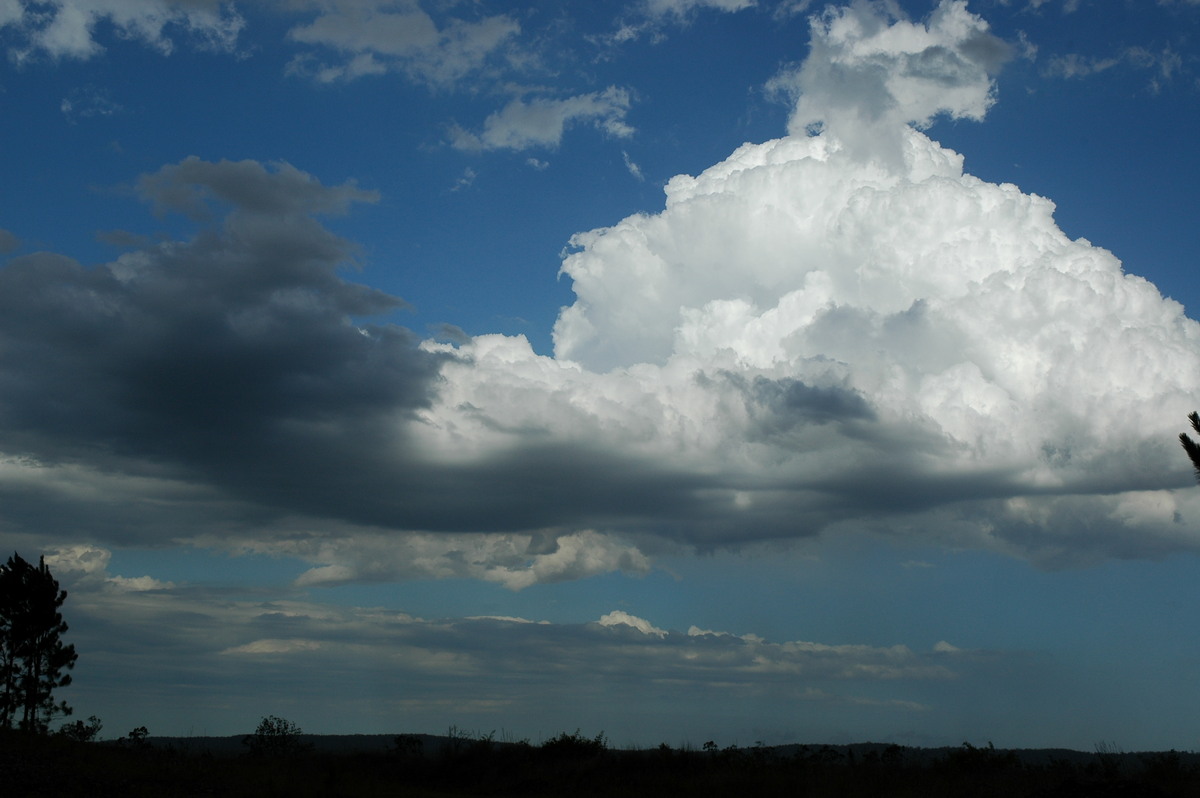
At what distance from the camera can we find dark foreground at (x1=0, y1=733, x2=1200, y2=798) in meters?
28.0

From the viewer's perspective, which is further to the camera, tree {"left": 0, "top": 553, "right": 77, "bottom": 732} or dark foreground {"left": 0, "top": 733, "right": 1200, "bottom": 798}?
tree {"left": 0, "top": 553, "right": 77, "bottom": 732}

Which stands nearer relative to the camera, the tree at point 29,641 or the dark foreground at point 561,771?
the dark foreground at point 561,771

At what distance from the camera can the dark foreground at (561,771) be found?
2800 cm

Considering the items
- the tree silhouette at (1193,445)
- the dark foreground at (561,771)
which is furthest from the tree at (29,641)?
the tree silhouette at (1193,445)

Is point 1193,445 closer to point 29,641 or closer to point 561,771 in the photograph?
point 561,771

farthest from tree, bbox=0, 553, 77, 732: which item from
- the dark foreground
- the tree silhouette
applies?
the tree silhouette

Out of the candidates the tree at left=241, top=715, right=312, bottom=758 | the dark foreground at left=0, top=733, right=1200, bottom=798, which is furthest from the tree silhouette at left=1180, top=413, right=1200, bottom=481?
the tree at left=241, top=715, right=312, bottom=758

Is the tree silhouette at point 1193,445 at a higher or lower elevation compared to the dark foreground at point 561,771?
higher

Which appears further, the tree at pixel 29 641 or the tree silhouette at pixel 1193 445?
the tree at pixel 29 641

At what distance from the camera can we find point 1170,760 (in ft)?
95.1

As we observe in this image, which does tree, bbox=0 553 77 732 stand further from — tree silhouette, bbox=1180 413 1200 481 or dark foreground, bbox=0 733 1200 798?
tree silhouette, bbox=1180 413 1200 481

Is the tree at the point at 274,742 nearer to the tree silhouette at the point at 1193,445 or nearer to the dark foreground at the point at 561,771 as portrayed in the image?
the dark foreground at the point at 561,771

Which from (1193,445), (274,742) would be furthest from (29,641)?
(1193,445)

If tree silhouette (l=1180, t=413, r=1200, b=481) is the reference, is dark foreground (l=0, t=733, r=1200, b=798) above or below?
below
